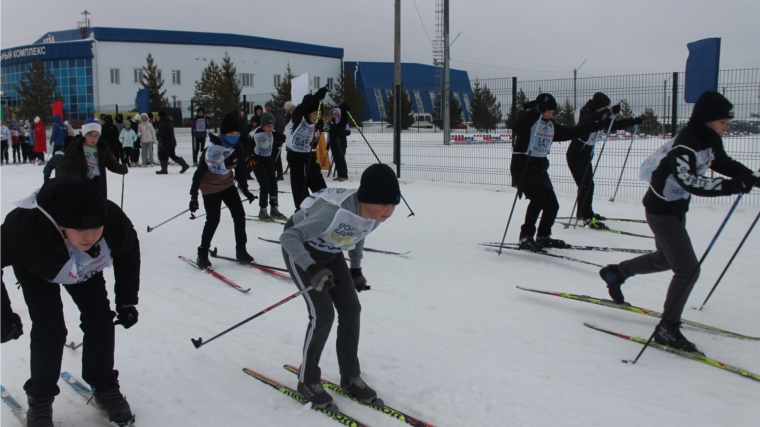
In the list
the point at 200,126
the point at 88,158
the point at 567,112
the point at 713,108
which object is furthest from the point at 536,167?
the point at 200,126

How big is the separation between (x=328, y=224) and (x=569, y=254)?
173 inches

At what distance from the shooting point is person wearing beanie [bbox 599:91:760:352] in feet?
12.2

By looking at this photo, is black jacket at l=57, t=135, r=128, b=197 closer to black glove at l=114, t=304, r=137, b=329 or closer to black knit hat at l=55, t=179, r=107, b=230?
black glove at l=114, t=304, r=137, b=329

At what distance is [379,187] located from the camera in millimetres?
2941

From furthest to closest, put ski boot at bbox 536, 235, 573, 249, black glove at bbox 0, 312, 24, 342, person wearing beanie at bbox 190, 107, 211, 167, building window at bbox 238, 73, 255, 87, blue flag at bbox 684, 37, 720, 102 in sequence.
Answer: building window at bbox 238, 73, 255, 87 → person wearing beanie at bbox 190, 107, 211, 167 → blue flag at bbox 684, 37, 720, 102 → ski boot at bbox 536, 235, 573, 249 → black glove at bbox 0, 312, 24, 342

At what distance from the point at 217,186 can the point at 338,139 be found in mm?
6912

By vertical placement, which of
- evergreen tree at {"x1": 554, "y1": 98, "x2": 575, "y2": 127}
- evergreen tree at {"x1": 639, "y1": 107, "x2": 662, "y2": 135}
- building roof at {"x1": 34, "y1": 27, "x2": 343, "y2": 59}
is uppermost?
building roof at {"x1": 34, "y1": 27, "x2": 343, "y2": 59}

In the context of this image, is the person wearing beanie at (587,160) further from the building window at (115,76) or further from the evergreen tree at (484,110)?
the building window at (115,76)

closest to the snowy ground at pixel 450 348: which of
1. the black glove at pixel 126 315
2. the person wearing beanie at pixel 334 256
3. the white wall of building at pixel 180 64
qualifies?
the person wearing beanie at pixel 334 256

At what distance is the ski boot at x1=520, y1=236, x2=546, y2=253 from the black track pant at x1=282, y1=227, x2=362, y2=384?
12.5 ft

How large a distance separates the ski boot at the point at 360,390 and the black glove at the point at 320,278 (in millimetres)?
756

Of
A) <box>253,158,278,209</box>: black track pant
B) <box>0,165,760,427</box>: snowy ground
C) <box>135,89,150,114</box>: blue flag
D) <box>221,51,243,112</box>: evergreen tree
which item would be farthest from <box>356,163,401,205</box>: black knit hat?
<box>221,51,243,112</box>: evergreen tree

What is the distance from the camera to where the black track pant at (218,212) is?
20.7ft

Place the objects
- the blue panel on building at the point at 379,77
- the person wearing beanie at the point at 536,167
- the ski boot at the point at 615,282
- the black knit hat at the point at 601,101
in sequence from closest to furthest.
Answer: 1. the ski boot at the point at 615,282
2. the person wearing beanie at the point at 536,167
3. the black knit hat at the point at 601,101
4. the blue panel on building at the point at 379,77
